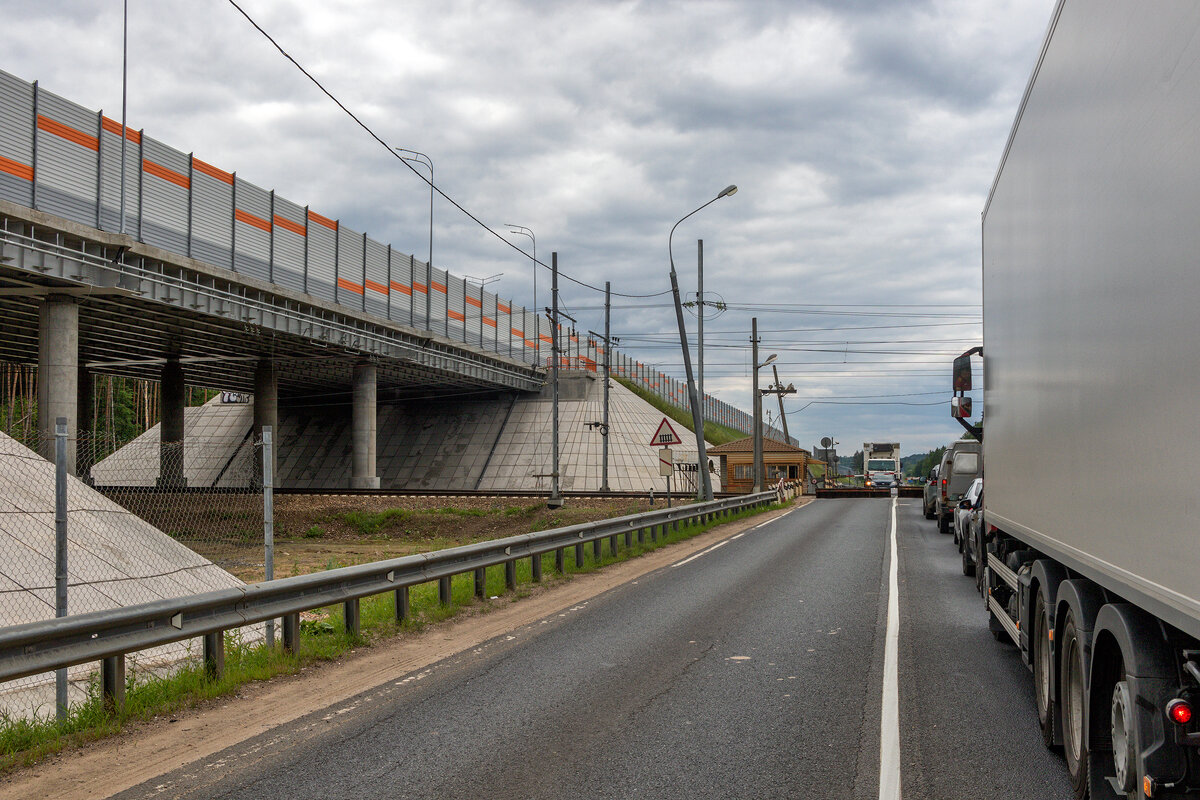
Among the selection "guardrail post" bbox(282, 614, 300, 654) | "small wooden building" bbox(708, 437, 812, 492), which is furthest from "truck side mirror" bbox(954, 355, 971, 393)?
"small wooden building" bbox(708, 437, 812, 492)

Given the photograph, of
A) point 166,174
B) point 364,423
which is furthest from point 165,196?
point 364,423

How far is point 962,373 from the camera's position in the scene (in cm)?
1033

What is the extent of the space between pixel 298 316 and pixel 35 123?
14077mm

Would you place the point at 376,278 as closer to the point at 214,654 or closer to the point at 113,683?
the point at 214,654

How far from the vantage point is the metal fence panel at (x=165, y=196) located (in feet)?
122

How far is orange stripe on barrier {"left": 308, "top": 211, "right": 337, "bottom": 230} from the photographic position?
4791 cm

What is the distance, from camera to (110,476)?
66.4m

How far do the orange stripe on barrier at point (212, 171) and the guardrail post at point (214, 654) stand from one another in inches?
1425

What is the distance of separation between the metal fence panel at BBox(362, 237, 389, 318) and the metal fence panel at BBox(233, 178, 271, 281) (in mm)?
8312

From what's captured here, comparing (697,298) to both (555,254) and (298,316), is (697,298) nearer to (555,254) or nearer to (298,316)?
(555,254)

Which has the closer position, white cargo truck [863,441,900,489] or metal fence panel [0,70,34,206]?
metal fence panel [0,70,34,206]

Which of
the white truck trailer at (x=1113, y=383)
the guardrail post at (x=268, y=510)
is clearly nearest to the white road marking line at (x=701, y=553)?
the guardrail post at (x=268, y=510)

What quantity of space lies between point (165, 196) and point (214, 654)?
35.0 meters

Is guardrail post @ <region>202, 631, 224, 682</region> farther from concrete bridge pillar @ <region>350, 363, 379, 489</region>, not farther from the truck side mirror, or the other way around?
concrete bridge pillar @ <region>350, 363, 379, 489</region>
